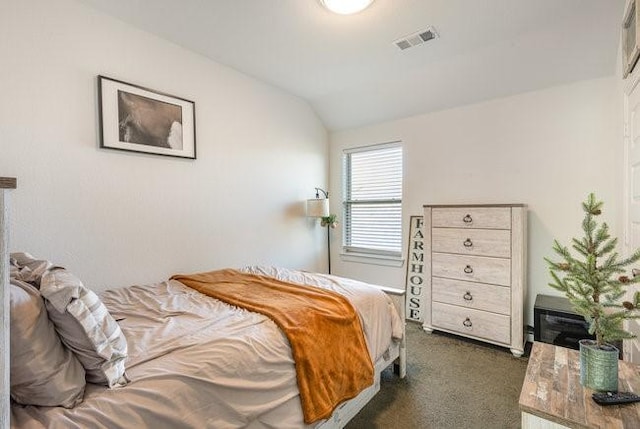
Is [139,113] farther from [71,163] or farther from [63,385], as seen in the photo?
[63,385]

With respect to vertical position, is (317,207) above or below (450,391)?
above

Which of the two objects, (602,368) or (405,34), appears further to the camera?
(405,34)

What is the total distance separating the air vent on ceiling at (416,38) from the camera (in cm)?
237

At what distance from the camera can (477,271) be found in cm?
276

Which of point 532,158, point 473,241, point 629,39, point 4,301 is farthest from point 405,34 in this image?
point 4,301

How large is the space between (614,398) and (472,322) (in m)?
1.84

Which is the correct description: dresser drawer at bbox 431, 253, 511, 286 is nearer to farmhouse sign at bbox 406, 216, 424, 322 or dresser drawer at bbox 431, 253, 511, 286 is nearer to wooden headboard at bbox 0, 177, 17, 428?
farmhouse sign at bbox 406, 216, 424, 322

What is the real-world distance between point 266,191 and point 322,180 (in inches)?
39.7

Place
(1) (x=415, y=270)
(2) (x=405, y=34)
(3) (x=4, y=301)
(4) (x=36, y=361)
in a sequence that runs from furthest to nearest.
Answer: (1) (x=415, y=270) → (2) (x=405, y=34) → (4) (x=36, y=361) → (3) (x=4, y=301)

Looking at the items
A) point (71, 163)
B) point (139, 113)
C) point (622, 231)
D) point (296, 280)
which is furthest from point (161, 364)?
point (622, 231)

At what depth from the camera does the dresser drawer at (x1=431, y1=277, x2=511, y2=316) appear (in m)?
2.63

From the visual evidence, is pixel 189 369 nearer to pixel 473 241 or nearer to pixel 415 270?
pixel 473 241

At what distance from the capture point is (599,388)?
3.56 feet

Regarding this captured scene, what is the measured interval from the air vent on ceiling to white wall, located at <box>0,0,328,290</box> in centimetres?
147
